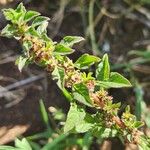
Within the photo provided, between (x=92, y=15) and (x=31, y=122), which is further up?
(x=92, y=15)

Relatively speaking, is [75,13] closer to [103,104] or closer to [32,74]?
[32,74]

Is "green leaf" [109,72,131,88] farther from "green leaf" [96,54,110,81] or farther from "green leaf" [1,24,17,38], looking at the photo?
"green leaf" [1,24,17,38]

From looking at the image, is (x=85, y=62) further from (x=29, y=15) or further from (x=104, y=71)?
(x=29, y=15)

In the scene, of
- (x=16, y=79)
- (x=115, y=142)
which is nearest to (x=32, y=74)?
(x=16, y=79)

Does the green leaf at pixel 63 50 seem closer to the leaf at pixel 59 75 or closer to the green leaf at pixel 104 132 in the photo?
the leaf at pixel 59 75

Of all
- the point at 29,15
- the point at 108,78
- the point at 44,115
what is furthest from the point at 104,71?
the point at 44,115

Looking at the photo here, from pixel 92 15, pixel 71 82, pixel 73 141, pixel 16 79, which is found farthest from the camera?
pixel 92 15

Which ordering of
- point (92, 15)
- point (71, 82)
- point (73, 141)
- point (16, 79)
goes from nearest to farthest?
1. point (71, 82)
2. point (73, 141)
3. point (16, 79)
4. point (92, 15)

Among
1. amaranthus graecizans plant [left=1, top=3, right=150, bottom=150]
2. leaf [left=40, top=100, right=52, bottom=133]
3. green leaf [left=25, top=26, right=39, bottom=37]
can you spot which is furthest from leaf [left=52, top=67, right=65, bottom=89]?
leaf [left=40, top=100, right=52, bottom=133]
